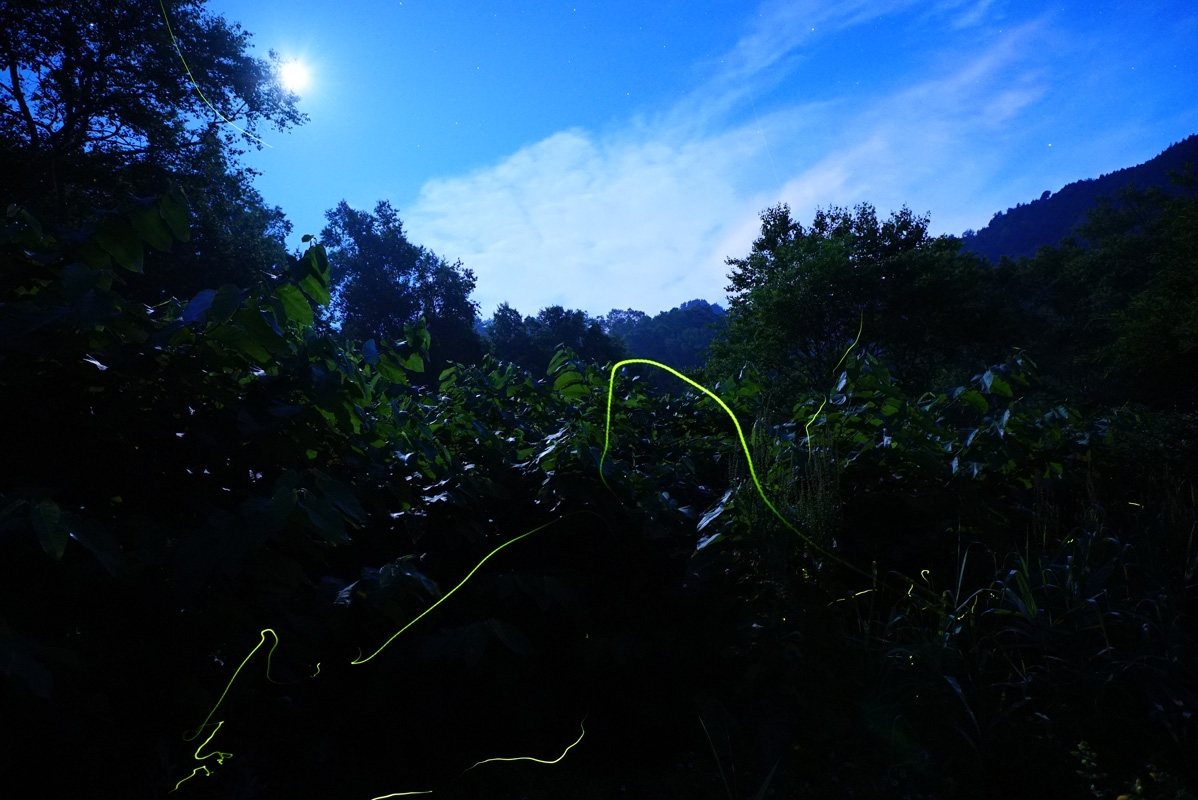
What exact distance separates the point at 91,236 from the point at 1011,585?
3391mm

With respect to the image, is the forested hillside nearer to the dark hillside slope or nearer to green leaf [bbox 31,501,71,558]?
green leaf [bbox 31,501,71,558]

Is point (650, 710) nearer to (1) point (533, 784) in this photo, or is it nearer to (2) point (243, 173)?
(1) point (533, 784)

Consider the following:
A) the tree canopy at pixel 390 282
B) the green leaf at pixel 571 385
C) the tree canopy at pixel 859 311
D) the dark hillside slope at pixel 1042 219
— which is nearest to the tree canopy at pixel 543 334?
the tree canopy at pixel 390 282

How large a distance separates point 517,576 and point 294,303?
1069mm

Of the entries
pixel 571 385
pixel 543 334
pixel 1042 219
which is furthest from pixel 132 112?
pixel 1042 219

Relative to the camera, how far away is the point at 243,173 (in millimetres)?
21703

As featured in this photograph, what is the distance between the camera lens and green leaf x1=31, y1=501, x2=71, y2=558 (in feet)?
3.93

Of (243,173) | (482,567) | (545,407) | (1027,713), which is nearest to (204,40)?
(243,173)

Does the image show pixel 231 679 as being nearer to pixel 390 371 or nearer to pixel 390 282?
pixel 390 371

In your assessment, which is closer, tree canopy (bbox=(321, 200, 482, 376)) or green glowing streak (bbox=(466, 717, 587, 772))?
green glowing streak (bbox=(466, 717, 587, 772))

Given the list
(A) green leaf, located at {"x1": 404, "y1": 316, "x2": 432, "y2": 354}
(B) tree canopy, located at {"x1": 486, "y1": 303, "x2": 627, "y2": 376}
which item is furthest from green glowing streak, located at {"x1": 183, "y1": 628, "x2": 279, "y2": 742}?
(B) tree canopy, located at {"x1": 486, "y1": 303, "x2": 627, "y2": 376}

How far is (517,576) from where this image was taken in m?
2.23

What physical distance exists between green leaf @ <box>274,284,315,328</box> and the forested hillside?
0.7 inches

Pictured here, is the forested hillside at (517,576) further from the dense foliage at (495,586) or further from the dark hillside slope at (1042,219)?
the dark hillside slope at (1042,219)
